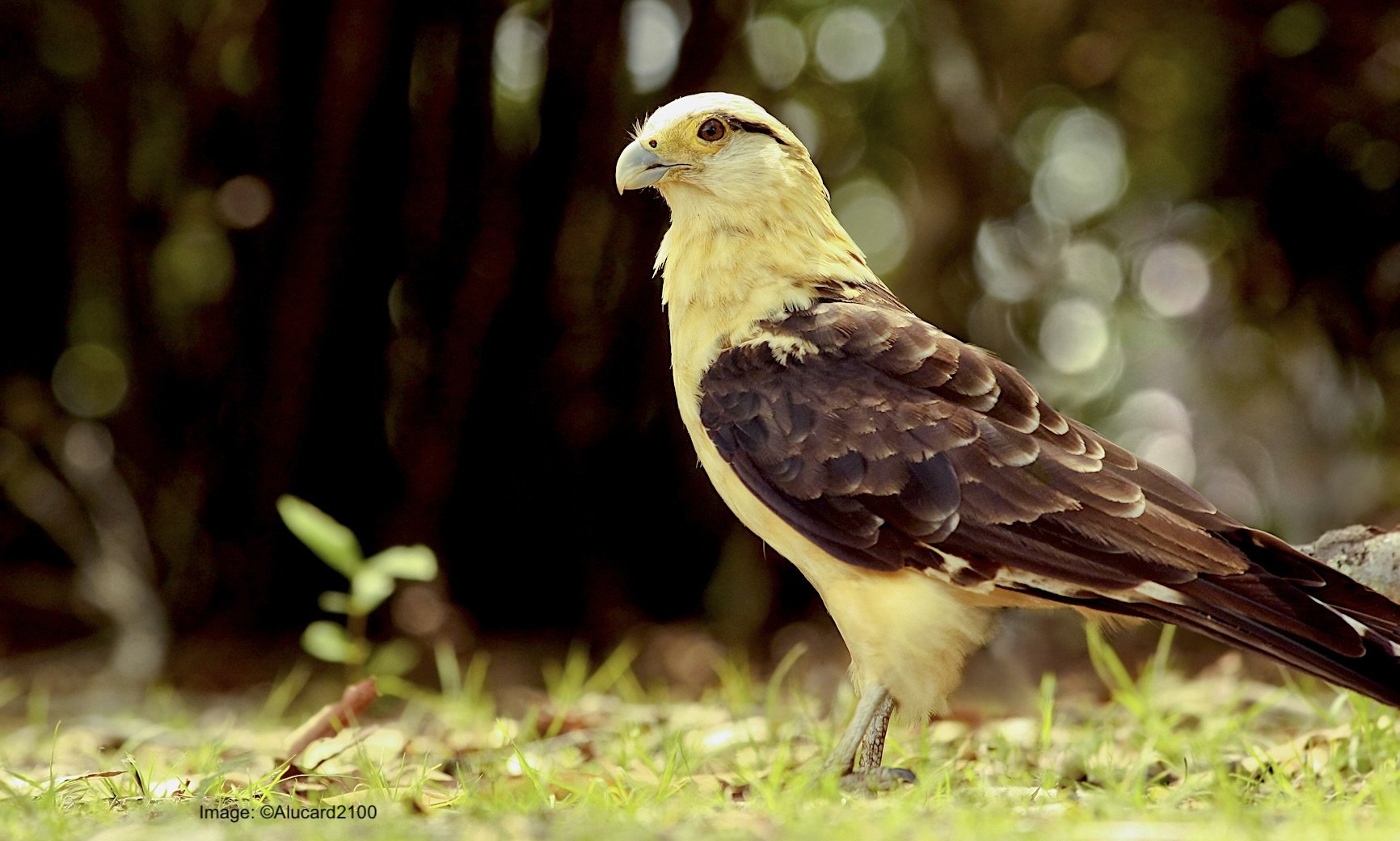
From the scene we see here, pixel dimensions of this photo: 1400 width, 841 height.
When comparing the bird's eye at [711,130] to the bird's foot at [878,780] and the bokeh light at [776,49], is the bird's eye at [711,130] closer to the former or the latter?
the bird's foot at [878,780]

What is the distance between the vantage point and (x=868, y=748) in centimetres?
360

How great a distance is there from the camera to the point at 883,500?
352cm

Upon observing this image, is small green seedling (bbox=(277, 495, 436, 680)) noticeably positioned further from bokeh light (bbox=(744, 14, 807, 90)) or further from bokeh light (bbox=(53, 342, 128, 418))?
bokeh light (bbox=(744, 14, 807, 90))

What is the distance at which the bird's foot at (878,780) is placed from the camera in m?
3.43

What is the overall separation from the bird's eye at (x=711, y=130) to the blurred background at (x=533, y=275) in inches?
83.9

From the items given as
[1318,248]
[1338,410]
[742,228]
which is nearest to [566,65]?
[742,228]

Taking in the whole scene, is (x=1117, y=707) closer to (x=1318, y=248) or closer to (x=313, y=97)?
(x=1318, y=248)

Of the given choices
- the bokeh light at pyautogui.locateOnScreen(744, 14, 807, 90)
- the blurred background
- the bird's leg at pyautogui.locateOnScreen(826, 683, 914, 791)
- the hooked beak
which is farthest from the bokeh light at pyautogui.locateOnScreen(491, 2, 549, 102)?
the bird's leg at pyautogui.locateOnScreen(826, 683, 914, 791)

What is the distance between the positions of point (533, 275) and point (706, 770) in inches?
129

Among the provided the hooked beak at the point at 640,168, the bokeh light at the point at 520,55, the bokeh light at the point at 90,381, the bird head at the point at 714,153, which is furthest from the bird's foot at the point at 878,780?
the bokeh light at the point at 90,381

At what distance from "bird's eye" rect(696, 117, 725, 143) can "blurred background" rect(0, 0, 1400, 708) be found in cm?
213

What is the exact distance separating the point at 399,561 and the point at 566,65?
287 centimetres

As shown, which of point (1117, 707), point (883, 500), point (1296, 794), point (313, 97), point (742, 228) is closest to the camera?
point (1296, 794)

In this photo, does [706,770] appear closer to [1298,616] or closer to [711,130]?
[1298,616]
